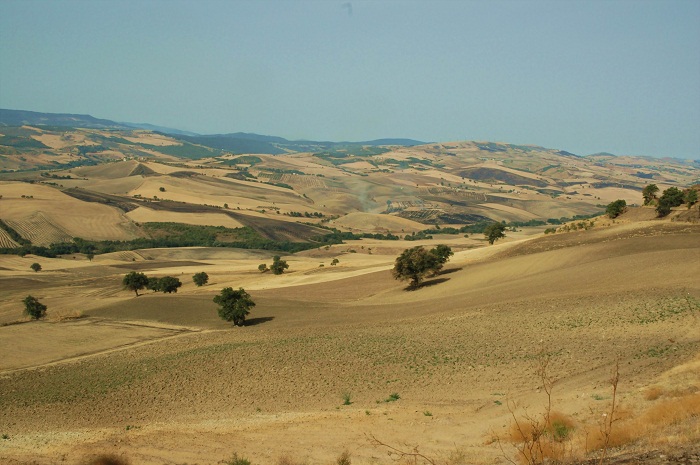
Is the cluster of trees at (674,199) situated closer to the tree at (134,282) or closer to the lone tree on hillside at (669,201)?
the lone tree on hillside at (669,201)

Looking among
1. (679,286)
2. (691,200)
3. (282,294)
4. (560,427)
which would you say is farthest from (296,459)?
(691,200)

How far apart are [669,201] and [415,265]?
114 ft

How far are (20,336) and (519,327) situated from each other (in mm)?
44849

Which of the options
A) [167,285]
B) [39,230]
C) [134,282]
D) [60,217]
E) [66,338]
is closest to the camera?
[66,338]

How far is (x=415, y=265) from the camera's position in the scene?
212 ft

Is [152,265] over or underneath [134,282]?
underneath

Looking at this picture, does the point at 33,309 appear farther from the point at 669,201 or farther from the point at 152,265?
the point at 669,201

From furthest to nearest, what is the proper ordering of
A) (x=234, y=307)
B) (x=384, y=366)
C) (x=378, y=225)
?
1. (x=378, y=225)
2. (x=234, y=307)
3. (x=384, y=366)

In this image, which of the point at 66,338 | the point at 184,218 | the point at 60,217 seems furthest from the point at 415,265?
the point at 60,217

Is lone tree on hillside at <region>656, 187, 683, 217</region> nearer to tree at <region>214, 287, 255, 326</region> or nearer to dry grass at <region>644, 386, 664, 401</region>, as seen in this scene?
tree at <region>214, 287, 255, 326</region>

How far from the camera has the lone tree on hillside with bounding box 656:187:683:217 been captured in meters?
72.7

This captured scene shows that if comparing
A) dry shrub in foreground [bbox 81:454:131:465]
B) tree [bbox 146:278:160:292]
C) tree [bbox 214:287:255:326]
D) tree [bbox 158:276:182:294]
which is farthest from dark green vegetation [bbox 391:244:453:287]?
dry shrub in foreground [bbox 81:454:131:465]

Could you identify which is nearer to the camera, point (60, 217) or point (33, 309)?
point (33, 309)

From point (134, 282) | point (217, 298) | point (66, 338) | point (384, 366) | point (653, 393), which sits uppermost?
point (653, 393)
